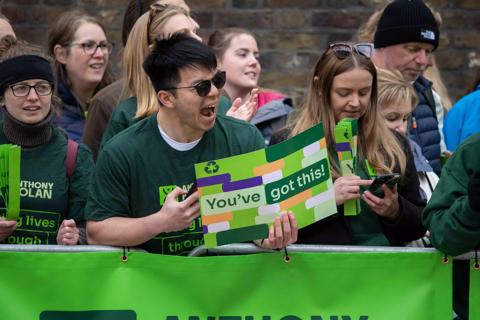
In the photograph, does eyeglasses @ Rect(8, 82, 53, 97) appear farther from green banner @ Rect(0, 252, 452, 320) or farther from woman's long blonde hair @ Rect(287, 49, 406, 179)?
woman's long blonde hair @ Rect(287, 49, 406, 179)

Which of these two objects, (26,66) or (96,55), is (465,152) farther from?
(96,55)

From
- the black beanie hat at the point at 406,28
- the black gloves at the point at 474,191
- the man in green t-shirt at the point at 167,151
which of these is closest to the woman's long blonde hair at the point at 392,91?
the black beanie hat at the point at 406,28

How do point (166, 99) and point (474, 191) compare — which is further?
point (166, 99)

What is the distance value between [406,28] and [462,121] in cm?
79

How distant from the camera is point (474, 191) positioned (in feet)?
16.2

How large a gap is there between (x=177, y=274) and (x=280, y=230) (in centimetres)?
51

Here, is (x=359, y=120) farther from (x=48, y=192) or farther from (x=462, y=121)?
(x=462, y=121)

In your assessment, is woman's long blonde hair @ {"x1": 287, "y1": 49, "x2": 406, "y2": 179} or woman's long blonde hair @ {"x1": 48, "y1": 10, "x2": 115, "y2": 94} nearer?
woman's long blonde hair @ {"x1": 287, "y1": 49, "x2": 406, "y2": 179}

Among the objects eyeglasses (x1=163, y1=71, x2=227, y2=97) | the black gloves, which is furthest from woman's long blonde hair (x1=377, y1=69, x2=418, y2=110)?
the black gloves

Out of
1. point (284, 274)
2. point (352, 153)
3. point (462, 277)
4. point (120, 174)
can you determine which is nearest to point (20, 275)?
point (120, 174)

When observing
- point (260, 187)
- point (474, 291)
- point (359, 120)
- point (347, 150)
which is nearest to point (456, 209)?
point (474, 291)

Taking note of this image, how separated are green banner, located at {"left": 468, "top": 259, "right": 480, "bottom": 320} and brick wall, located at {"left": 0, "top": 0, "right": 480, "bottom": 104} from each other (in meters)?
5.83

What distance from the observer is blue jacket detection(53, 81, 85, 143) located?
751 centimetres

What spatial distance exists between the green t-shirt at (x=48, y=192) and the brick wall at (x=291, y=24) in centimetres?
499
